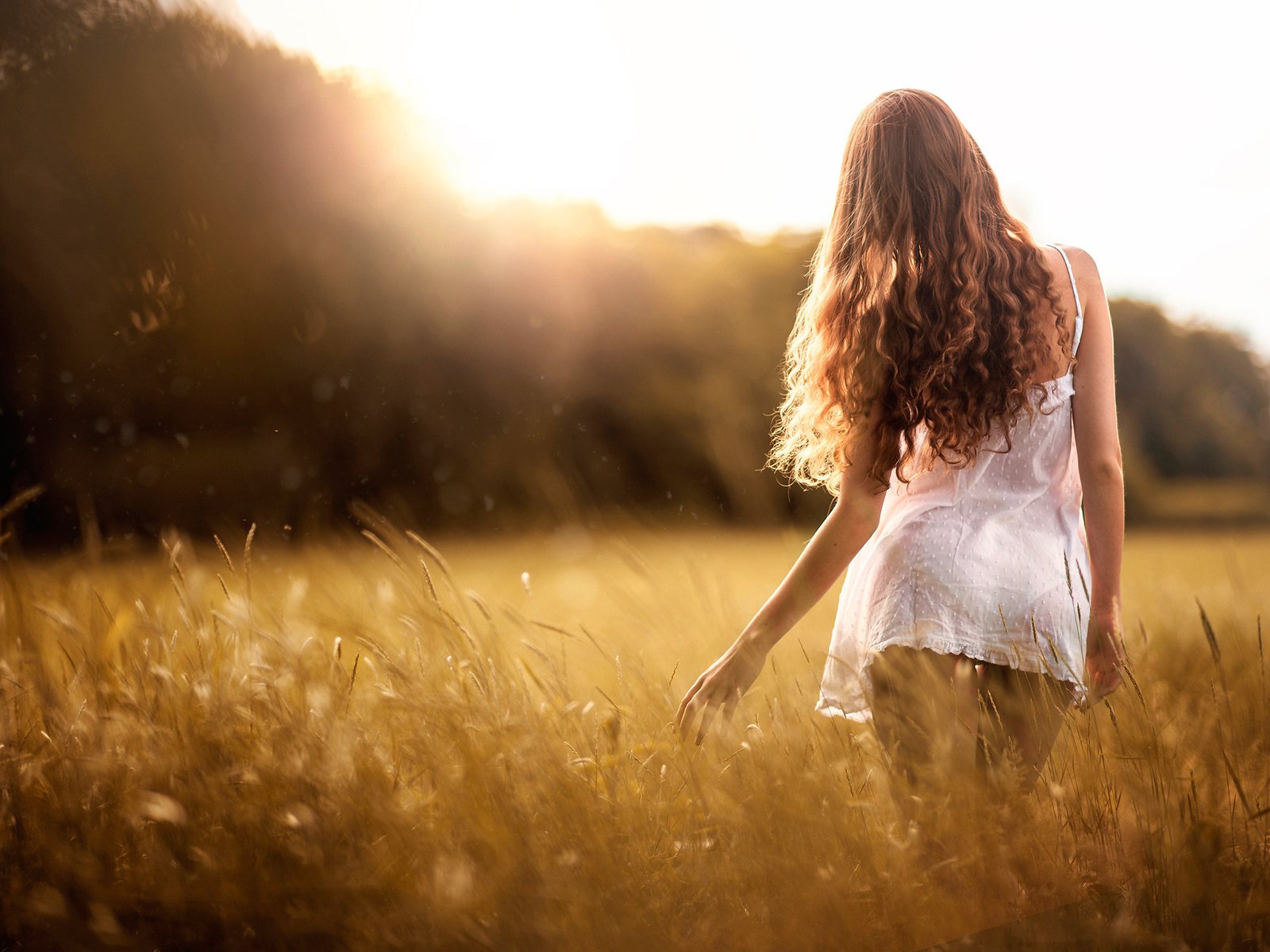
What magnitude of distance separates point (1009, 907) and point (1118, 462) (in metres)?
0.87

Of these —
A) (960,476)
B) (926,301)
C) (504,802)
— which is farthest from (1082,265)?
(504,802)

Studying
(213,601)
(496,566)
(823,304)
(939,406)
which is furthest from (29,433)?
(939,406)

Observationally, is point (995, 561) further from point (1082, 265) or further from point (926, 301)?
point (1082, 265)

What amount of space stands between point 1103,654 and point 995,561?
1.19 feet

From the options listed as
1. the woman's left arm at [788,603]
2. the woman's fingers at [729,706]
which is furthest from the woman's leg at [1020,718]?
the woman's fingers at [729,706]

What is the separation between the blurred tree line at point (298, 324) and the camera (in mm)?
4180

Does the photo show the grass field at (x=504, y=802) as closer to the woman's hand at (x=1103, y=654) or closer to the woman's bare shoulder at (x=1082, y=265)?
the woman's hand at (x=1103, y=654)

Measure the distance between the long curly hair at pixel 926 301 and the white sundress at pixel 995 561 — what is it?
53 mm

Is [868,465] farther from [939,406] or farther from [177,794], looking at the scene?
[177,794]

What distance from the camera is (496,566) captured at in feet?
10.5

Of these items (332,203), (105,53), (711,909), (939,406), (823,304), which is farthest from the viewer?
(332,203)

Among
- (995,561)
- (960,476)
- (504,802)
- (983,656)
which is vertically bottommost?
(504,802)

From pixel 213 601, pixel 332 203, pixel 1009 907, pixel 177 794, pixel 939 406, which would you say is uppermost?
pixel 332 203

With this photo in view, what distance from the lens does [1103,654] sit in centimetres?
182
